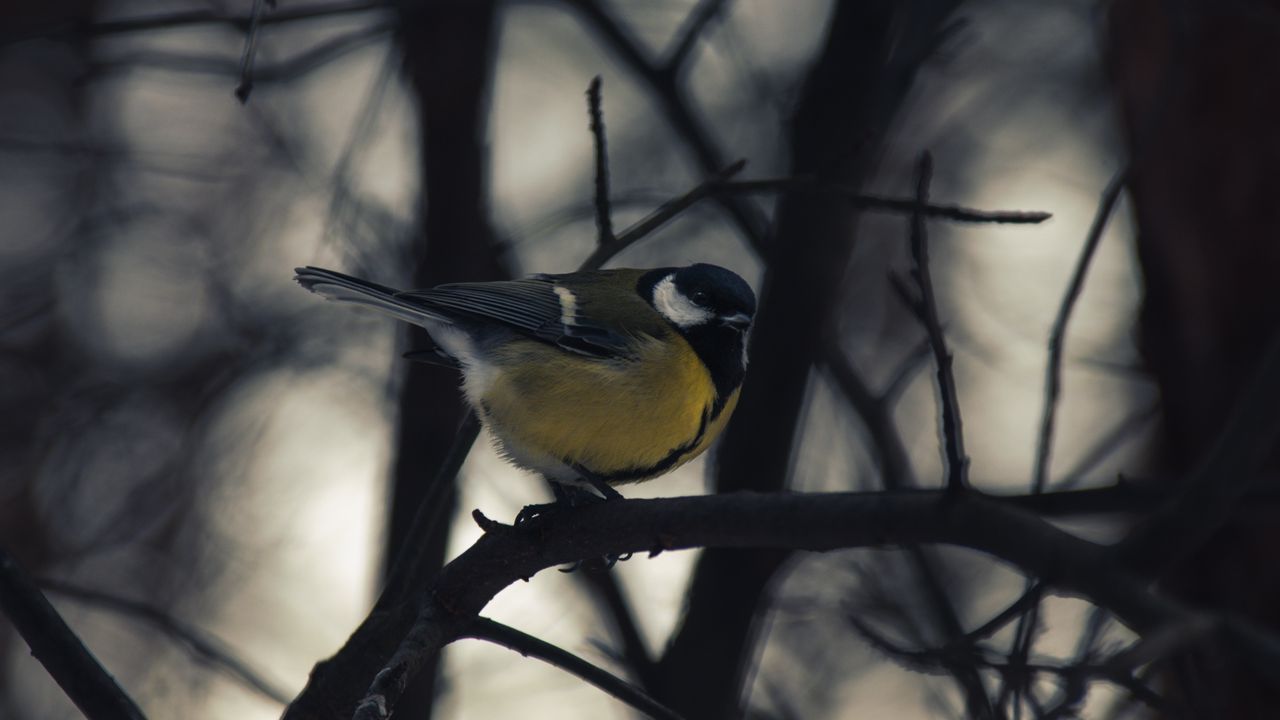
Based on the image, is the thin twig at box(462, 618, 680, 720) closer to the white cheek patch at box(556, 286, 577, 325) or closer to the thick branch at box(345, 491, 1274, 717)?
the thick branch at box(345, 491, 1274, 717)

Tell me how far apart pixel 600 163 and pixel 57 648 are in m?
1.75

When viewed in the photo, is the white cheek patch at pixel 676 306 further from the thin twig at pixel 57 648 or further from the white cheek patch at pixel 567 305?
the thin twig at pixel 57 648

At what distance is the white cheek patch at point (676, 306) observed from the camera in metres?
3.72

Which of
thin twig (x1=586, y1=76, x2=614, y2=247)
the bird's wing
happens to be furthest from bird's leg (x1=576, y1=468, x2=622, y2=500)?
thin twig (x1=586, y1=76, x2=614, y2=247)

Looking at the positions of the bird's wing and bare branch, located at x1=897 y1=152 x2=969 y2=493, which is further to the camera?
the bird's wing

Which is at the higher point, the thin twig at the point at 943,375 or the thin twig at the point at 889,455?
the thin twig at the point at 889,455

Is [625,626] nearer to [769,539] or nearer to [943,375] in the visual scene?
[769,539]

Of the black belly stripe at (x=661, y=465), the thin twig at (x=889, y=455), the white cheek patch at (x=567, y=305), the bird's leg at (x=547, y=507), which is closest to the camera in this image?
the bird's leg at (x=547, y=507)

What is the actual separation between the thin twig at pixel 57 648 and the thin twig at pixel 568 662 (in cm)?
74

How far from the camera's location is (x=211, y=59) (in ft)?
12.9

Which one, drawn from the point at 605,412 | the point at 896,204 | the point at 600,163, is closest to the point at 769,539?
the point at 896,204

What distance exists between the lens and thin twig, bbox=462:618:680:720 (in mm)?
2391

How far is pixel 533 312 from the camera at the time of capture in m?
3.72

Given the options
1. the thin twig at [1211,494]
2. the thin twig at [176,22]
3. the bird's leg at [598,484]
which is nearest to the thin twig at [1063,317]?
the thin twig at [1211,494]
